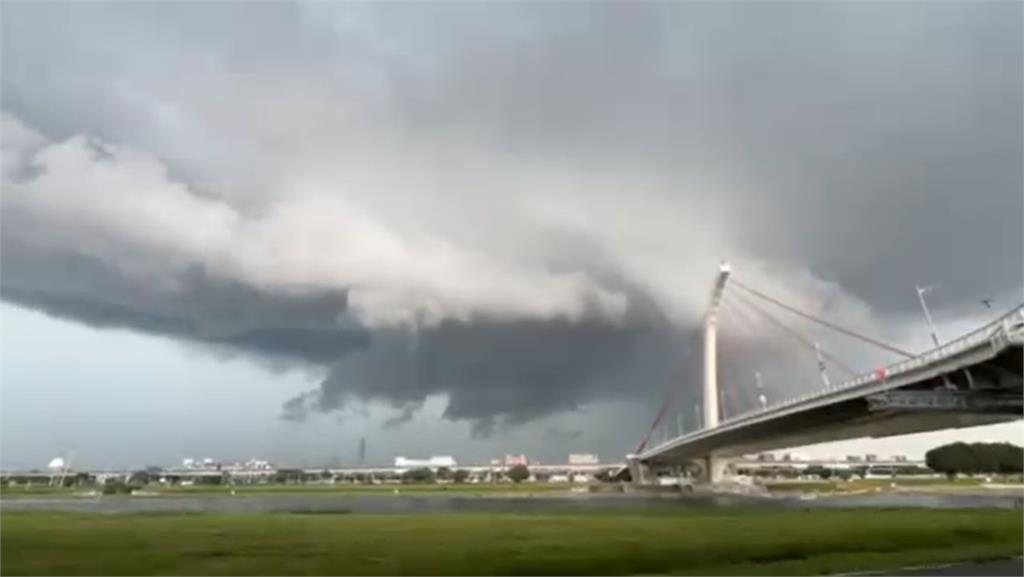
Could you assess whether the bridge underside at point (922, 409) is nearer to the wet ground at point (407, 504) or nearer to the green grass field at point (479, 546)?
the wet ground at point (407, 504)

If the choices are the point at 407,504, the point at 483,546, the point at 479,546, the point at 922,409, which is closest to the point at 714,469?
the point at 407,504

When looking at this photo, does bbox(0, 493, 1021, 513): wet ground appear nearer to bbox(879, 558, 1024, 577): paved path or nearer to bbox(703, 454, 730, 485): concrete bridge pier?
bbox(879, 558, 1024, 577): paved path

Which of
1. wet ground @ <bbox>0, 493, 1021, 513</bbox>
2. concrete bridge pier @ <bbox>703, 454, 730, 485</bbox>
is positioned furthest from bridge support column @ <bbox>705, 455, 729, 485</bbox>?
wet ground @ <bbox>0, 493, 1021, 513</bbox>

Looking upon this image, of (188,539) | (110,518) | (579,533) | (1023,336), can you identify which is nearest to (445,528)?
(579,533)

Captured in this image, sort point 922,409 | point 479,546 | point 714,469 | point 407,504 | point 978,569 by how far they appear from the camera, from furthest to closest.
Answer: point 714,469 < point 407,504 < point 922,409 < point 479,546 < point 978,569

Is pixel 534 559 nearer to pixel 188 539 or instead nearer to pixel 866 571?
pixel 866 571

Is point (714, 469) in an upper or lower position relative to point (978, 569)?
upper

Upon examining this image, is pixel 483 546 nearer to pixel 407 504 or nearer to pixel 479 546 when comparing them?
pixel 479 546
